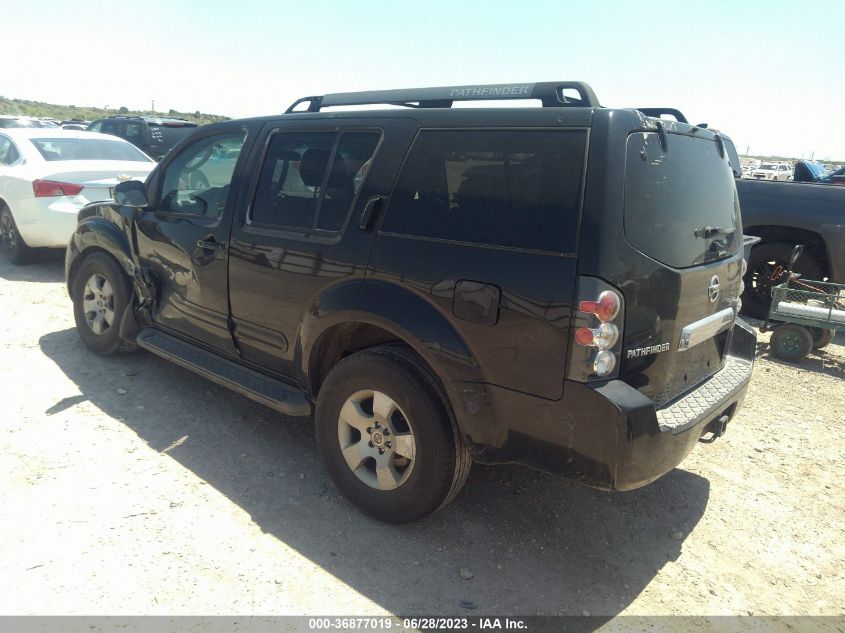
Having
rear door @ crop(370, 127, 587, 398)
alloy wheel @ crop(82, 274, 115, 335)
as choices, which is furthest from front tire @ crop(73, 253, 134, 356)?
rear door @ crop(370, 127, 587, 398)

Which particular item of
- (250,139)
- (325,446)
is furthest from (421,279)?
(250,139)

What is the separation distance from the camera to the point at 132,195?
4.30m

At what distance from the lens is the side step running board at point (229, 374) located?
3.41 metres

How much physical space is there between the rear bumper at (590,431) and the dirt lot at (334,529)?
60 centimetres

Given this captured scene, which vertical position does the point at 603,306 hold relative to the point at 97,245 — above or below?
above

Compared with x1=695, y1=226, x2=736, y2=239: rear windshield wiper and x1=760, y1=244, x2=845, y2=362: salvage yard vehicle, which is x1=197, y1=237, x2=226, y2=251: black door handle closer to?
x1=695, y1=226, x2=736, y2=239: rear windshield wiper

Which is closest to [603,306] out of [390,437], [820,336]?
[390,437]

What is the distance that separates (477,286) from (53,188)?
21.7 feet

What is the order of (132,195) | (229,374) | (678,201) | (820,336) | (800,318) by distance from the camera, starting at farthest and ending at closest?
(820,336), (800,318), (132,195), (229,374), (678,201)

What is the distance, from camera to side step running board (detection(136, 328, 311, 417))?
3412 millimetres

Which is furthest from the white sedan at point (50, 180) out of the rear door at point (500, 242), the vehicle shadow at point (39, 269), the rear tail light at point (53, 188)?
the rear door at point (500, 242)

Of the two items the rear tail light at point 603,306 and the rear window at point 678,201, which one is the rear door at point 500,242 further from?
the rear window at point 678,201

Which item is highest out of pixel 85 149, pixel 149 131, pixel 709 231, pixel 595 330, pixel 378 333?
pixel 149 131

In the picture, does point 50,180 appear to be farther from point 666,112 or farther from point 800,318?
point 800,318
